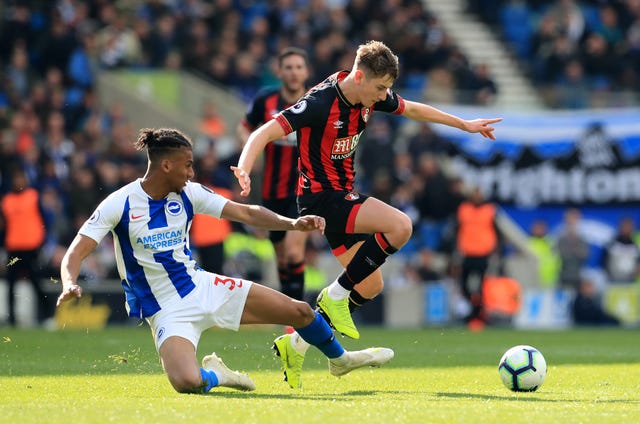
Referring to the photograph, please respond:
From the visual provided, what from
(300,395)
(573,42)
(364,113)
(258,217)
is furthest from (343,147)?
(573,42)

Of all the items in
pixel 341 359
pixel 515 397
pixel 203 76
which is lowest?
pixel 515 397

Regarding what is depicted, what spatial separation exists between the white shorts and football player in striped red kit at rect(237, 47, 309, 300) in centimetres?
385

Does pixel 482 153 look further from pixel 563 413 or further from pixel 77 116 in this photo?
pixel 563 413

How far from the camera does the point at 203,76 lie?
70.0 ft

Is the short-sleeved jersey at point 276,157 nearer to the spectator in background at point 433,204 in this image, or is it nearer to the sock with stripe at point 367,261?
the sock with stripe at point 367,261

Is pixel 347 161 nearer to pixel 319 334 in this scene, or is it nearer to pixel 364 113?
pixel 364 113

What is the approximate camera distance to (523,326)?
1900 centimetres

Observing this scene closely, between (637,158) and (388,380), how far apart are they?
1233cm

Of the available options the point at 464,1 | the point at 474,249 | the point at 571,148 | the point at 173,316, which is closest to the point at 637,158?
the point at 571,148

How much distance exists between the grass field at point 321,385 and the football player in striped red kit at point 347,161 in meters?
0.72

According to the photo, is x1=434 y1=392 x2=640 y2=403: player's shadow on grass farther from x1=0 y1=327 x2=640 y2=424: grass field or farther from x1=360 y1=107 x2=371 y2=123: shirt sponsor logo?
x1=360 y1=107 x2=371 y2=123: shirt sponsor logo

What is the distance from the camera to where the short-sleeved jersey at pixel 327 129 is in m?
9.02

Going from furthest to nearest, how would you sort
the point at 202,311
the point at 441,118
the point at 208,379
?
the point at 441,118, the point at 202,311, the point at 208,379

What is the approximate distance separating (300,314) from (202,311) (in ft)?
2.06
